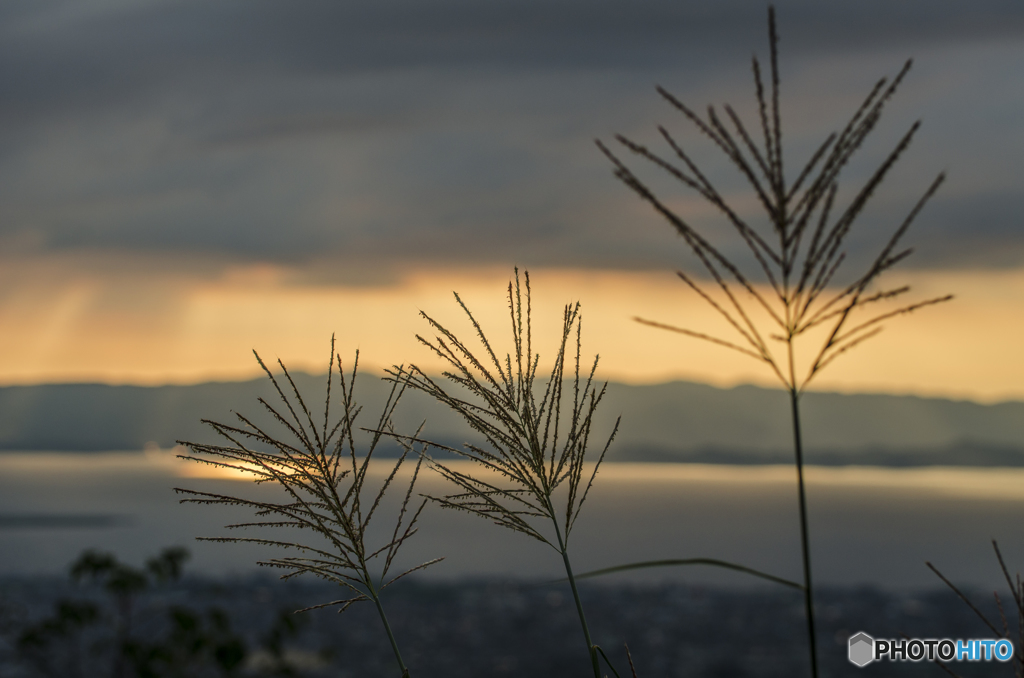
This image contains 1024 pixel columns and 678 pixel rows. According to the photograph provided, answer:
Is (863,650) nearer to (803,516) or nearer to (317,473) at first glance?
(803,516)

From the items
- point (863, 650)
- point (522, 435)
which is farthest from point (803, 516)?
point (863, 650)

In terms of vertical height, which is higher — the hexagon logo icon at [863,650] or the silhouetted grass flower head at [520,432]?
the silhouetted grass flower head at [520,432]

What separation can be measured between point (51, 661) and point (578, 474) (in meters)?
13.3

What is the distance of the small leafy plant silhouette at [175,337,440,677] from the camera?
2.18 metres

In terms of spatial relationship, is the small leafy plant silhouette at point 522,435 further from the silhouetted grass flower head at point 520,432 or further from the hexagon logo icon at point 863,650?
the hexagon logo icon at point 863,650

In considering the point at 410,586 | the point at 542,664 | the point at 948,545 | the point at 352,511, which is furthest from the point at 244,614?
the point at 948,545

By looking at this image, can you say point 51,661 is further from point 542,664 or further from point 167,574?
point 542,664

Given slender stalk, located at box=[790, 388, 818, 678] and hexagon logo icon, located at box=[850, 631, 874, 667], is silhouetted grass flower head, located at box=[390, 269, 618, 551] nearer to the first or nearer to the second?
slender stalk, located at box=[790, 388, 818, 678]

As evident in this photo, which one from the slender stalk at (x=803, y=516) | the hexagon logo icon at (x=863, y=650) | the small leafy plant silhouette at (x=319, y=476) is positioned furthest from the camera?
the hexagon logo icon at (x=863, y=650)

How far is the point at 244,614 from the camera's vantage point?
264 ft

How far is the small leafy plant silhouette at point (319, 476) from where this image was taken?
218cm

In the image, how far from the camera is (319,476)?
91.8 inches

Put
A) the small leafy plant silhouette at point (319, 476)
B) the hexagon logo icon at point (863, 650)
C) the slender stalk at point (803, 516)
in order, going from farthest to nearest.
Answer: the hexagon logo icon at point (863, 650)
the small leafy plant silhouette at point (319, 476)
the slender stalk at point (803, 516)

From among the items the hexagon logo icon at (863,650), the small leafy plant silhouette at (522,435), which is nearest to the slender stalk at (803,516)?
the small leafy plant silhouette at (522,435)
